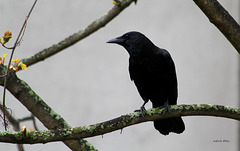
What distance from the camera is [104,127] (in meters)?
1.92

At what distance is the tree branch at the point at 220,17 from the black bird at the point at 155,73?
818mm

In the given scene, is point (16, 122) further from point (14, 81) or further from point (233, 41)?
point (233, 41)

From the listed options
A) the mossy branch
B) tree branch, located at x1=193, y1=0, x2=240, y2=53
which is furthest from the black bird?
tree branch, located at x1=193, y1=0, x2=240, y2=53

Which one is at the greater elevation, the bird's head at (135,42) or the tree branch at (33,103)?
the bird's head at (135,42)

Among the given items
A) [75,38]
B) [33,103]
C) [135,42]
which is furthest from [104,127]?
[75,38]

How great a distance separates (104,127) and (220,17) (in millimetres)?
913

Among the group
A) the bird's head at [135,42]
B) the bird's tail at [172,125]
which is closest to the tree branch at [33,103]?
the bird's tail at [172,125]

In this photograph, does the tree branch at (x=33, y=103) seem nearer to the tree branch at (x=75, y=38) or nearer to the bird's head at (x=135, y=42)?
the tree branch at (x=75, y=38)

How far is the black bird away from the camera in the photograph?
281 cm

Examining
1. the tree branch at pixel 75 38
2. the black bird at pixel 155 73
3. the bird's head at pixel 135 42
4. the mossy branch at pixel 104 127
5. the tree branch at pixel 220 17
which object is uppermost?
the tree branch at pixel 75 38

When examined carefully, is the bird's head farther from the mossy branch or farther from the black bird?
the mossy branch

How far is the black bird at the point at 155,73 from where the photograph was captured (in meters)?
2.81

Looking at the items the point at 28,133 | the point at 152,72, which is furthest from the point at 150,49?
the point at 28,133

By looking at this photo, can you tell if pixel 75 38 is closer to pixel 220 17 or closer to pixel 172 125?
pixel 172 125
